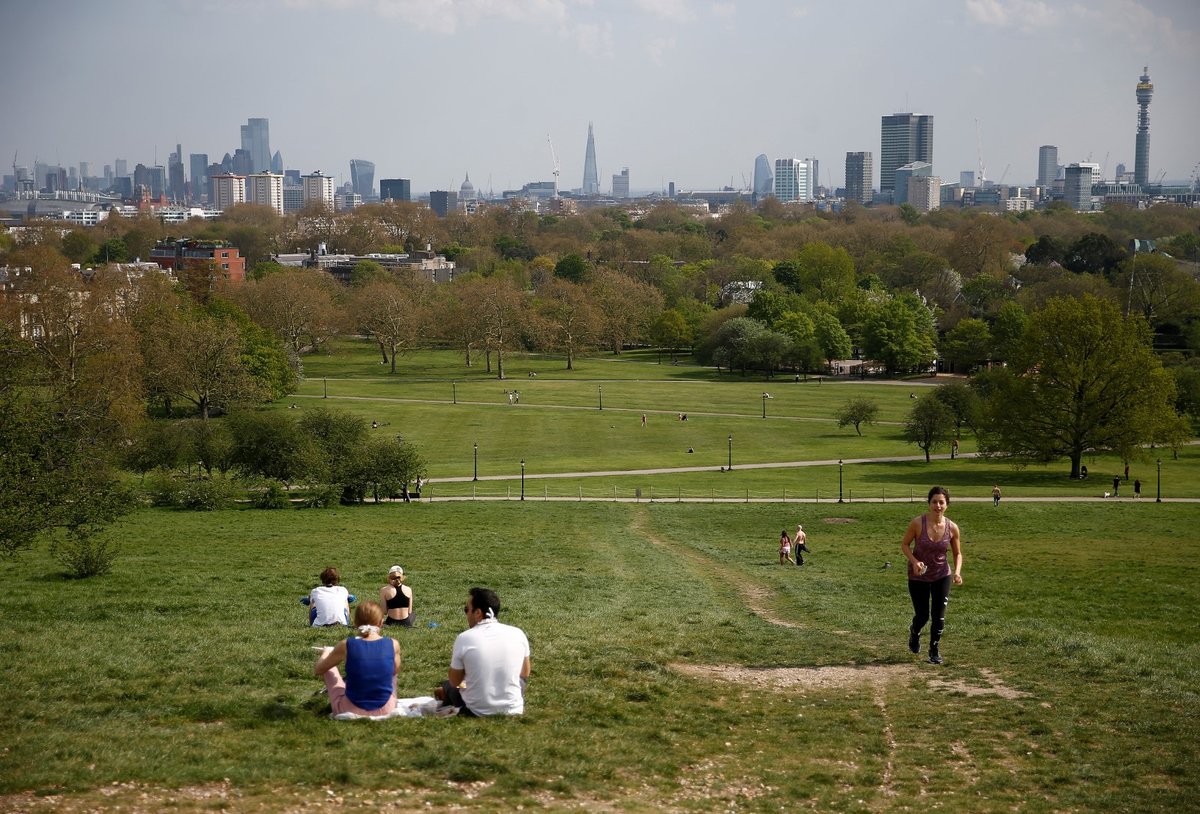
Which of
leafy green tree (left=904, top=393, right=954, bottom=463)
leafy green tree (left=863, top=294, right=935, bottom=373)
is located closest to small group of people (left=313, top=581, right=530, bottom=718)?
leafy green tree (left=904, top=393, right=954, bottom=463)

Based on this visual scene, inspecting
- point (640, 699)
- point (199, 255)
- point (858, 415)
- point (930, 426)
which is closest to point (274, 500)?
point (640, 699)

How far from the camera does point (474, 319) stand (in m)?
106

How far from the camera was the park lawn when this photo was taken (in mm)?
10125

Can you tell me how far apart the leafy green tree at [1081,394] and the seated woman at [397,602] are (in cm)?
4527

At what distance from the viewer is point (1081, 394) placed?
55.7 metres

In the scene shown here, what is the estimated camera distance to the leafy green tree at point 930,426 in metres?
60.8

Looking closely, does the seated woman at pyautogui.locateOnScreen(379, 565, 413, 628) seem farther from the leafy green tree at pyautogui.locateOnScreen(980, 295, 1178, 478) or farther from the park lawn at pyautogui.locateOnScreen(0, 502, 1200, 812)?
the leafy green tree at pyautogui.locateOnScreen(980, 295, 1178, 478)

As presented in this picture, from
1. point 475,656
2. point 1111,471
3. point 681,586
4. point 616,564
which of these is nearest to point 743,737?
point 475,656

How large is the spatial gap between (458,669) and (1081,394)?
165ft

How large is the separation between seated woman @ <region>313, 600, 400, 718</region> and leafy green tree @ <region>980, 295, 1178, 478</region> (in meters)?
49.5

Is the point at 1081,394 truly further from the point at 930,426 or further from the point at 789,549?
the point at 789,549

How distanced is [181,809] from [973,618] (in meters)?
14.1

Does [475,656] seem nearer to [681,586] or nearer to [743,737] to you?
[743,737]

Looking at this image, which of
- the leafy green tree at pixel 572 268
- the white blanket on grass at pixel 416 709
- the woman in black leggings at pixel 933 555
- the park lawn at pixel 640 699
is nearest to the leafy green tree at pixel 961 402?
the park lawn at pixel 640 699
